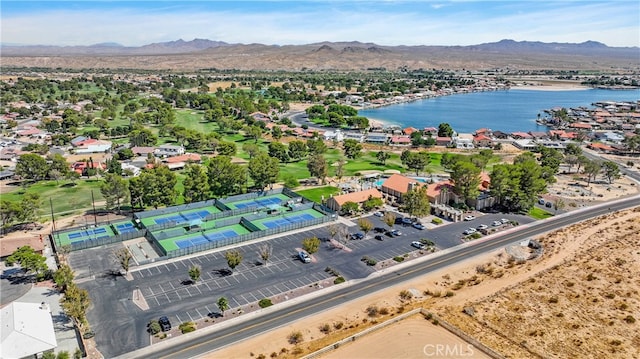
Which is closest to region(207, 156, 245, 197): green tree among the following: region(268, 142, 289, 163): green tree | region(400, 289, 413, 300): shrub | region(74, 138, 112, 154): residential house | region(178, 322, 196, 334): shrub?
region(268, 142, 289, 163): green tree

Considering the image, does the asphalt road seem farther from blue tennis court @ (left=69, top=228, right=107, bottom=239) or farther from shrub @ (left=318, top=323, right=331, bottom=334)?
blue tennis court @ (left=69, top=228, right=107, bottom=239)

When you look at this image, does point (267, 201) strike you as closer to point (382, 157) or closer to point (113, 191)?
point (113, 191)

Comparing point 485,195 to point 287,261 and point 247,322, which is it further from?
point 247,322

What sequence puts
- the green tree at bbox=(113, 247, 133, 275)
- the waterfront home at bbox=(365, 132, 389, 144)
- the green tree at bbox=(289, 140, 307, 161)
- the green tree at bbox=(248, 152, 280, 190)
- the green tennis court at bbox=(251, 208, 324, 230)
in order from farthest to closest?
1. the waterfront home at bbox=(365, 132, 389, 144)
2. the green tree at bbox=(289, 140, 307, 161)
3. the green tree at bbox=(248, 152, 280, 190)
4. the green tennis court at bbox=(251, 208, 324, 230)
5. the green tree at bbox=(113, 247, 133, 275)

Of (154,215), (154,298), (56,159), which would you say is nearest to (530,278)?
(154,298)

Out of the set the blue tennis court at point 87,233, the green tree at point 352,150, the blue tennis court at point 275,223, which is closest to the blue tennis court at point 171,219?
the blue tennis court at point 87,233

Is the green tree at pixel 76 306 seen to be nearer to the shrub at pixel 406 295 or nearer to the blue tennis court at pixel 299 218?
the shrub at pixel 406 295
